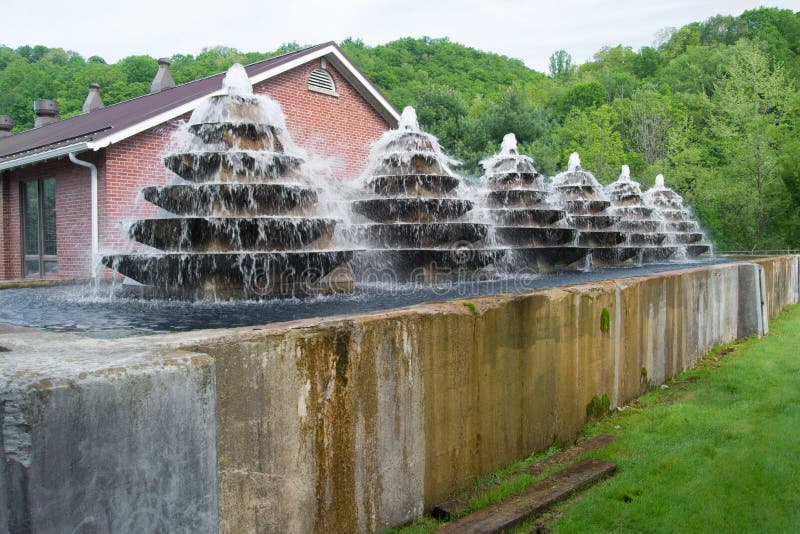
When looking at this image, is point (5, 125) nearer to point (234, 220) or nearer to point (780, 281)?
point (234, 220)

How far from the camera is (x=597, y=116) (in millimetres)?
37438

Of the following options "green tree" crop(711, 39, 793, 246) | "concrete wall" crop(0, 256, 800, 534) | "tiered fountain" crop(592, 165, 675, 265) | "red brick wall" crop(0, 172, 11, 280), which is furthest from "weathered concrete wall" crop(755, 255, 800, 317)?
"red brick wall" crop(0, 172, 11, 280)

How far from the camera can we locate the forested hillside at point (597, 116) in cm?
2927

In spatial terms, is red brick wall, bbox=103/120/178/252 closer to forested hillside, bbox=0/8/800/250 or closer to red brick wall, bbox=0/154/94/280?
red brick wall, bbox=0/154/94/280

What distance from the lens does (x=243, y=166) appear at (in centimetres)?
650

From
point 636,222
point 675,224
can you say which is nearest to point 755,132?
point 675,224

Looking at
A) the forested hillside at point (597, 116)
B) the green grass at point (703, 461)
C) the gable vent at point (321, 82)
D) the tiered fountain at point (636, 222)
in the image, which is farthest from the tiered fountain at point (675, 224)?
the green grass at point (703, 461)

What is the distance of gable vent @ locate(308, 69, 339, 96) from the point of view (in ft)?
58.4

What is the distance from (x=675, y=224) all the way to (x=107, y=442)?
841 inches

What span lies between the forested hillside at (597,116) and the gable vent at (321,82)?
9.21 meters

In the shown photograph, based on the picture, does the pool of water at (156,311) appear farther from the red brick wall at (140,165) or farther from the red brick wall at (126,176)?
the red brick wall at (126,176)

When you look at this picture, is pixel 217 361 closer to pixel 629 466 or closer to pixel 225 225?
pixel 629 466

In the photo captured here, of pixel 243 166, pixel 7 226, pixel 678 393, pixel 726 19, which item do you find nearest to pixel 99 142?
pixel 7 226

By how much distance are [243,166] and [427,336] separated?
140 inches
